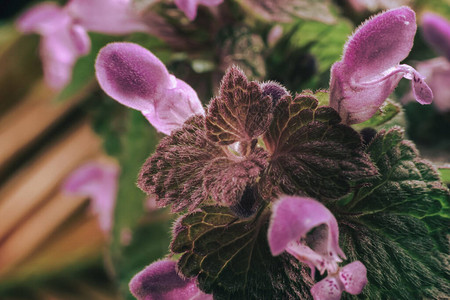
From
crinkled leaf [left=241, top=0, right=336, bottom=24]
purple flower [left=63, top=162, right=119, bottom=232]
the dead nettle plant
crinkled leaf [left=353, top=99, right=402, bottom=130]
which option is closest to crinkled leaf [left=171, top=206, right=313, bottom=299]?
the dead nettle plant

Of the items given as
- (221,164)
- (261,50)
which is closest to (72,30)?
(261,50)

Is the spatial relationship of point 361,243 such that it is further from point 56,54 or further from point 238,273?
point 56,54

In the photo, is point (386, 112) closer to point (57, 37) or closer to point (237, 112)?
point (237, 112)

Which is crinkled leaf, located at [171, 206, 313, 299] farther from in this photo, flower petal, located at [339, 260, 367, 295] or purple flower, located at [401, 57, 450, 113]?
purple flower, located at [401, 57, 450, 113]

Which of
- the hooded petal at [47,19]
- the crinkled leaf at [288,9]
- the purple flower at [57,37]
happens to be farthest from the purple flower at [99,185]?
the crinkled leaf at [288,9]

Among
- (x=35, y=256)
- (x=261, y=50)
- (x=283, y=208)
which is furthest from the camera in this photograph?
(x=35, y=256)

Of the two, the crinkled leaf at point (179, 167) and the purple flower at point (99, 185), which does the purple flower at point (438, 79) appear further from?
the purple flower at point (99, 185)

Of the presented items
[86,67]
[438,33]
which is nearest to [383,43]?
→ [438,33]
